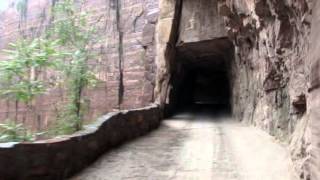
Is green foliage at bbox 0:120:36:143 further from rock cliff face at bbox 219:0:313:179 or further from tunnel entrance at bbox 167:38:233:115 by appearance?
→ tunnel entrance at bbox 167:38:233:115

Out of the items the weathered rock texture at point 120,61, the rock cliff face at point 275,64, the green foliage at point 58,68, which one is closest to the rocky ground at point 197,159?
the rock cliff face at point 275,64

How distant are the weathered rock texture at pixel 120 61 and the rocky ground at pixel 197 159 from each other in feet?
24.5

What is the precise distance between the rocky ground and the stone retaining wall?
22 cm

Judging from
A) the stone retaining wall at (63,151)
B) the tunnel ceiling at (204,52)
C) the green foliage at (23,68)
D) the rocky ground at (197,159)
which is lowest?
the rocky ground at (197,159)

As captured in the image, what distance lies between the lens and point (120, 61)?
18562mm

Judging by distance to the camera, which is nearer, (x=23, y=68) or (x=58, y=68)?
(x=23, y=68)

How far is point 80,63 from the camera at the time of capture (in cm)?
1083

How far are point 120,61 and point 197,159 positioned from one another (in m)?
12.2

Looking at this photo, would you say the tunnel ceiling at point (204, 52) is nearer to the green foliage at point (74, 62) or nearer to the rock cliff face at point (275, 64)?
the rock cliff face at point (275, 64)

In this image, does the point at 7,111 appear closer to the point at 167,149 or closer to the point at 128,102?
the point at 128,102

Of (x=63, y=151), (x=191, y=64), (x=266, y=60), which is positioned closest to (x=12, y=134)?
(x=63, y=151)

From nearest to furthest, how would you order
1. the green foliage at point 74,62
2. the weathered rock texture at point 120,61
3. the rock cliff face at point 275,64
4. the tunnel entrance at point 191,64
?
the rock cliff face at point 275,64 < the green foliage at point 74,62 < the tunnel entrance at point 191,64 < the weathered rock texture at point 120,61

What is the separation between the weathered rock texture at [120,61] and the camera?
55.7 feet

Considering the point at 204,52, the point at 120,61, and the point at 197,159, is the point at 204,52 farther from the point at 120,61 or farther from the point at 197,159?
the point at 197,159
